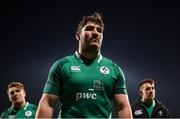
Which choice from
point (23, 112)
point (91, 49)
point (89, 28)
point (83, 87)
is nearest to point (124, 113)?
point (83, 87)

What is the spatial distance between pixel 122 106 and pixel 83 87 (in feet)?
0.70

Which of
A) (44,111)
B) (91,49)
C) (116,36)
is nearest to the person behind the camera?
(44,111)

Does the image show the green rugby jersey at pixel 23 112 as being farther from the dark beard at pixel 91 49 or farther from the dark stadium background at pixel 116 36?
the dark stadium background at pixel 116 36

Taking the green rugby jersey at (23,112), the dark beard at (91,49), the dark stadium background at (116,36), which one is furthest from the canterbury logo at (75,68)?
the dark stadium background at (116,36)

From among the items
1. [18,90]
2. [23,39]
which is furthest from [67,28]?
[18,90]

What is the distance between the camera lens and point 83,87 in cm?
171

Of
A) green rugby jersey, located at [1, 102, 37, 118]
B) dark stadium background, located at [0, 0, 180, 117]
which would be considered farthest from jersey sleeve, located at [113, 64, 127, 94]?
dark stadium background, located at [0, 0, 180, 117]

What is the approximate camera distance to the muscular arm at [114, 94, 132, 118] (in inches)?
69.3

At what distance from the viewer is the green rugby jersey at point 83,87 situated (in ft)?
5.56

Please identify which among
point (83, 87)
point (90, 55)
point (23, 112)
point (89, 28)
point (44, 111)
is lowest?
point (23, 112)

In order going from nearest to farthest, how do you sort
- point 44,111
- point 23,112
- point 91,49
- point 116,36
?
point 44,111, point 91,49, point 23,112, point 116,36

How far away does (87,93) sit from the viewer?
1.70m

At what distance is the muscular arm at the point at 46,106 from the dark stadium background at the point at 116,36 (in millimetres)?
5031

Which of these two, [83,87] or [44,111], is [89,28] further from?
[44,111]
